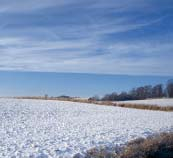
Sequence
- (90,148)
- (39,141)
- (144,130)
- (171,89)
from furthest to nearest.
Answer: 1. (171,89)
2. (144,130)
3. (39,141)
4. (90,148)

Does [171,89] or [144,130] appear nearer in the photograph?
[144,130]

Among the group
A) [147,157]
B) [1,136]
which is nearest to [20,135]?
[1,136]

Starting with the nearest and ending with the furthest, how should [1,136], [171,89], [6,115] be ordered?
[1,136] → [6,115] → [171,89]

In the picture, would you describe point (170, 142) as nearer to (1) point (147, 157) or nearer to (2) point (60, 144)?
(1) point (147, 157)

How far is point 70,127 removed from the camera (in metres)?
22.4

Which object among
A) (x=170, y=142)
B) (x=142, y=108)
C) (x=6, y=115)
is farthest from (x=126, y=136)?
(x=142, y=108)

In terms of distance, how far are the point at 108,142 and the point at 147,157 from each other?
→ 6.11 feet

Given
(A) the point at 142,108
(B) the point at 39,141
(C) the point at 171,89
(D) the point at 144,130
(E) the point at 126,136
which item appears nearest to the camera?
(B) the point at 39,141

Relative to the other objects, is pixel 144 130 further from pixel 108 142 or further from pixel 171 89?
pixel 171 89

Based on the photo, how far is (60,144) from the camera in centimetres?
1622

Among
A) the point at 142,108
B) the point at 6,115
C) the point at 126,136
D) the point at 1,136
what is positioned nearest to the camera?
the point at 1,136

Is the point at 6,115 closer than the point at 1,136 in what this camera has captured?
No

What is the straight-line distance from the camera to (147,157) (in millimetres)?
15891

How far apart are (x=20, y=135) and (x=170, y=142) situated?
20.4ft
